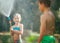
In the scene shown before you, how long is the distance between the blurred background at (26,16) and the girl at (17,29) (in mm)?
43

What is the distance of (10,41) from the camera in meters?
5.68

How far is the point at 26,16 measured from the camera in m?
5.68

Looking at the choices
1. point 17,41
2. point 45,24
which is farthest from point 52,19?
point 17,41

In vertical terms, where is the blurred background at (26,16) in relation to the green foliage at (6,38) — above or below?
above

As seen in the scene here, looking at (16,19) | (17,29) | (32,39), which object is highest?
(16,19)

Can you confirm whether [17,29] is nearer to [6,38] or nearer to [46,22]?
[6,38]

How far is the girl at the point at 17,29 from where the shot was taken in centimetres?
568

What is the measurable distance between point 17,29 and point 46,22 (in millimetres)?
356

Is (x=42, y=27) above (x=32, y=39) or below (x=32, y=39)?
above

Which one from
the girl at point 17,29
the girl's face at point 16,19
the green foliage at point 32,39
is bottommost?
the green foliage at point 32,39

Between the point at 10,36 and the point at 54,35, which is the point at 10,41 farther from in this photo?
the point at 54,35

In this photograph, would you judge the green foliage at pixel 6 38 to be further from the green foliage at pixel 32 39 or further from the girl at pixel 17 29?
the green foliage at pixel 32 39

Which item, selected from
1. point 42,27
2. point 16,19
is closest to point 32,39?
point 42,27

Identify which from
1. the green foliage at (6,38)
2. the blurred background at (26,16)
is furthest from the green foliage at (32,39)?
the green foliage at (6,38)
